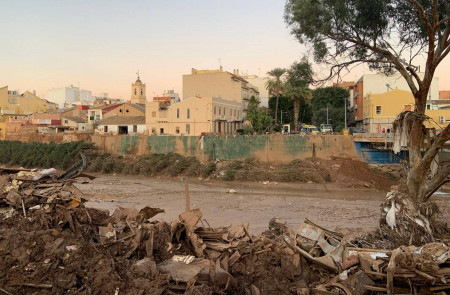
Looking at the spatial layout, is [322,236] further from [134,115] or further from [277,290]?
[134,115]

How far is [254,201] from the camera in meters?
23.6

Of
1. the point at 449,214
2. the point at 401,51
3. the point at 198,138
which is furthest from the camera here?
the point at 198,138

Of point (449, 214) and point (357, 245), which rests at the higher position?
point (357, 245)

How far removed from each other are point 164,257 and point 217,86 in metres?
51.1

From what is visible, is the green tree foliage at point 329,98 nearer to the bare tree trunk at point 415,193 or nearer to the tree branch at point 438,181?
the bare tree trunk at point 415,193

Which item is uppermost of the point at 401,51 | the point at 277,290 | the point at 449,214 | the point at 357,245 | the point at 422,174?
the point at 401,51

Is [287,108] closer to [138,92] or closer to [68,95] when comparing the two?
[138,92]

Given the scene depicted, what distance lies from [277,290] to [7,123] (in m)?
65.7

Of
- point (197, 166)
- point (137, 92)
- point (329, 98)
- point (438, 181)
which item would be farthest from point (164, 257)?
point (137, 92)

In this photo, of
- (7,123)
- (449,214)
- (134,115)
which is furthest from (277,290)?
(7,123)

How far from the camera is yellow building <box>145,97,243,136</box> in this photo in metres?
45.9

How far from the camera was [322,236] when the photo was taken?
7.28 metres

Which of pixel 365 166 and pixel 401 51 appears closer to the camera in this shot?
pixel 401 51

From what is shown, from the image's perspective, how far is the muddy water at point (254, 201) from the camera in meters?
17.4
